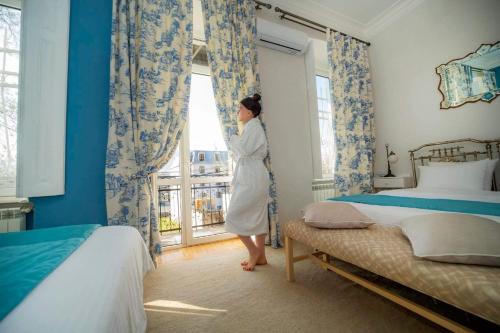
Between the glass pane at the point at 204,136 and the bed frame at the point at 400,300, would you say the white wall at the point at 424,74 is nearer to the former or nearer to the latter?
the bed frame at the point at 400,300

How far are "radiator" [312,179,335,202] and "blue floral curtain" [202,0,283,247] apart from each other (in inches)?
36.2

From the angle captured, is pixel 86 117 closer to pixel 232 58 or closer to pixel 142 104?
pixel 142 104

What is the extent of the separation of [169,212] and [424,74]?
4.40 m

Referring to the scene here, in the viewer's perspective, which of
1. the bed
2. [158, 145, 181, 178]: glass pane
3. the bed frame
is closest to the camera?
the bed

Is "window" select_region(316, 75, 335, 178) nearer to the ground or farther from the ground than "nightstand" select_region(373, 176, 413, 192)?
farther from the ground

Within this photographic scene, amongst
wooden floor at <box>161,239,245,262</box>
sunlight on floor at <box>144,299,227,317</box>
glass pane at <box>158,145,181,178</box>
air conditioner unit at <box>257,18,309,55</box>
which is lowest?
wooden floor at <box>161,239,245,262</box>

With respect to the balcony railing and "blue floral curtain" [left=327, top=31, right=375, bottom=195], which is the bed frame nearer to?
the balcony railing

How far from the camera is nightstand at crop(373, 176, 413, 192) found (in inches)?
119

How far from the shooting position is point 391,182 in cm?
317

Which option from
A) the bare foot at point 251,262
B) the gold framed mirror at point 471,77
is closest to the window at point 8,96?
the bare foot at point 251,262

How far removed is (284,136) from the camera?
3.01m

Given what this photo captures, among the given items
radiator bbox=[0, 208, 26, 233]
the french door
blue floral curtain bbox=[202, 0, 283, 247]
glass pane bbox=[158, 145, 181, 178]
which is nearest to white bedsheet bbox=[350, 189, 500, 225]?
blue floral curtain bbox=[202, 0, 283, 247]

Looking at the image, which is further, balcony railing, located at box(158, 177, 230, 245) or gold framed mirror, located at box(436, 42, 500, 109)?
balcony railing, located at box(158, 177, 230, 245)

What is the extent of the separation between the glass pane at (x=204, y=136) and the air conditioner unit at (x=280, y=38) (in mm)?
987
